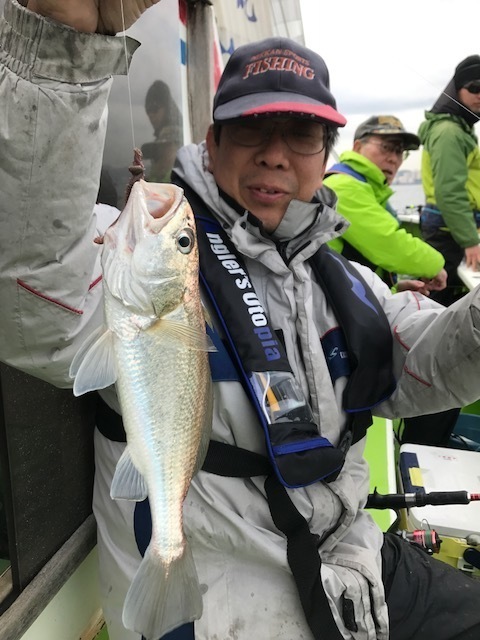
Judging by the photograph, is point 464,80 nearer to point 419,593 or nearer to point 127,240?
point 419,593

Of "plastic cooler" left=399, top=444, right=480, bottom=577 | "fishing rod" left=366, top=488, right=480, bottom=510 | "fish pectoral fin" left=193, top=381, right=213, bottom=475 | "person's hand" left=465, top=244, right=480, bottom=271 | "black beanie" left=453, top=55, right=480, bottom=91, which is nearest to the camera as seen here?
"fish pectoral fin" left=193, top=381, right=213, bottom=475

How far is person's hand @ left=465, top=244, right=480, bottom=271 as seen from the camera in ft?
17.5

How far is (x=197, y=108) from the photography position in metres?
3.96

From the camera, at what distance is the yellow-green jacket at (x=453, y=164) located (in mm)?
5070

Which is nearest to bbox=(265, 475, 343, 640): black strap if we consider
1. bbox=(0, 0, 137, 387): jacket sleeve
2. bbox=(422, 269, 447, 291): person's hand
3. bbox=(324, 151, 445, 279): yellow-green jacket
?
bbox=(0, 0, 137, 387): jacket sleeve

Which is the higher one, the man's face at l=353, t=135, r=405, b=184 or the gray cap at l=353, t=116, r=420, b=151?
the gray cap at l=353, t=116, r=420, b=151

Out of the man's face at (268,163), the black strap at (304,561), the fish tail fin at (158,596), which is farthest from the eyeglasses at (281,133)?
the fish tail fin at (158,596)

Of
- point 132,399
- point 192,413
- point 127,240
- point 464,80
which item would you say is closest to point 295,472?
point 192,413

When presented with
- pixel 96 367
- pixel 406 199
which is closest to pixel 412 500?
pixel 96 367

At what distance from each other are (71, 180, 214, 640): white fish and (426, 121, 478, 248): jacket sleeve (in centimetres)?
457

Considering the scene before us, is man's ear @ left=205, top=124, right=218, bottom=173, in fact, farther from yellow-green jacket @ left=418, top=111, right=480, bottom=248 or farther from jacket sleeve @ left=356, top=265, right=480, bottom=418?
yellow-green jacket @ left=418, top=111, right=480, bottom=248

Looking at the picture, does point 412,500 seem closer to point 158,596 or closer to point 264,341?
point 264,341

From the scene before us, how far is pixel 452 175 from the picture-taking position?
5.11m

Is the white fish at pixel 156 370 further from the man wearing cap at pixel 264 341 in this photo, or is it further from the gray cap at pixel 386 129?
the gray cap at pixel 386 129
